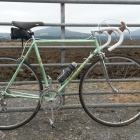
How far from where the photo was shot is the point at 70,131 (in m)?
4.69

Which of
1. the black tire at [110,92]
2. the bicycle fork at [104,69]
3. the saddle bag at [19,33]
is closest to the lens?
the saddle bag at [19,33]

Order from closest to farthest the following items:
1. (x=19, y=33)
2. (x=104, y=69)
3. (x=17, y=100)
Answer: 1. (x=19, y=33)
2. (x=104, y=69)
3. (x=17, y=100)

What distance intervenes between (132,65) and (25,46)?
154 cm

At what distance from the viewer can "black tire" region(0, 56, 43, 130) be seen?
459 centimetres

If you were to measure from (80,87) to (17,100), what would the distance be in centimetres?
94

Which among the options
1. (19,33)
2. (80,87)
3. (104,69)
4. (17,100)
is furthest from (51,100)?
(19,33)

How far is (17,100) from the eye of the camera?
4922mm

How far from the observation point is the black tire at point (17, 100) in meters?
4.59

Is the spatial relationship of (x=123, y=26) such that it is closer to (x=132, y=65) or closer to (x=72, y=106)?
(x=132, y=65)

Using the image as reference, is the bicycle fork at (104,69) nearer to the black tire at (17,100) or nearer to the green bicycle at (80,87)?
the green bicycle at (80,87)

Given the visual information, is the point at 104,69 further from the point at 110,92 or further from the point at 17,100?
the point at 17,100

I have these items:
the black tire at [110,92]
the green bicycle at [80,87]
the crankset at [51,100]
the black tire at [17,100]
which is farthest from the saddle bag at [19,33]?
the black tire at [110,92]

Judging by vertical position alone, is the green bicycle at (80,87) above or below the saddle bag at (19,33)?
below

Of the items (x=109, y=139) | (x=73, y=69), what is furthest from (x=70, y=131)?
(x=73, y=69)
